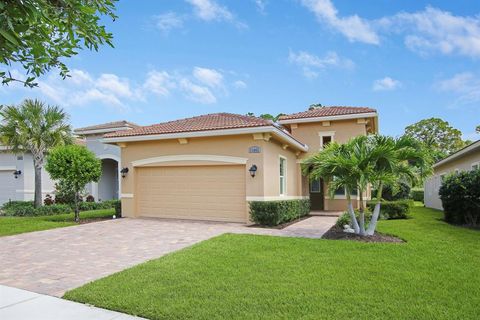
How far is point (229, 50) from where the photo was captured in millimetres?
14609

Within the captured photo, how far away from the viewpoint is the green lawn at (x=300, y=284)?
4160mm

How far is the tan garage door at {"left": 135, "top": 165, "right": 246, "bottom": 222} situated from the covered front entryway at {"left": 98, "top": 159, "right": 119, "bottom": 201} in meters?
11.4

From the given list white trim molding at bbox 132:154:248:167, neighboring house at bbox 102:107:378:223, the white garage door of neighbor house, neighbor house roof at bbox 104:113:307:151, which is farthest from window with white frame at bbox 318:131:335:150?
the white garage door of neighbor house

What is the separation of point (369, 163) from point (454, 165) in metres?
13.7

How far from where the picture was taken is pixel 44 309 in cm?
432

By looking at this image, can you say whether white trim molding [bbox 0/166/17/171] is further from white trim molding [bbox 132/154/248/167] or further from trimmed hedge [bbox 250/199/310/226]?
trimmed hedge [bbox 250/199/310/226]

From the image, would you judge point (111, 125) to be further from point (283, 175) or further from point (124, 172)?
point (283, 175)

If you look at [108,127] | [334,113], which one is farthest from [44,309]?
[108,127]

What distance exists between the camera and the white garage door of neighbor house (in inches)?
909

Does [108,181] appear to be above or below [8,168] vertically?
below

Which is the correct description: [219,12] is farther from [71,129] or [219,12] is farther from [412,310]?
[71,129]

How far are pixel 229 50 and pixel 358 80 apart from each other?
8059 millimetres

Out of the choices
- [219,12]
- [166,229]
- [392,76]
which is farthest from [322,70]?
[166,229]

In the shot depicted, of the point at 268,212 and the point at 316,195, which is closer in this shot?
the point at 268,212
